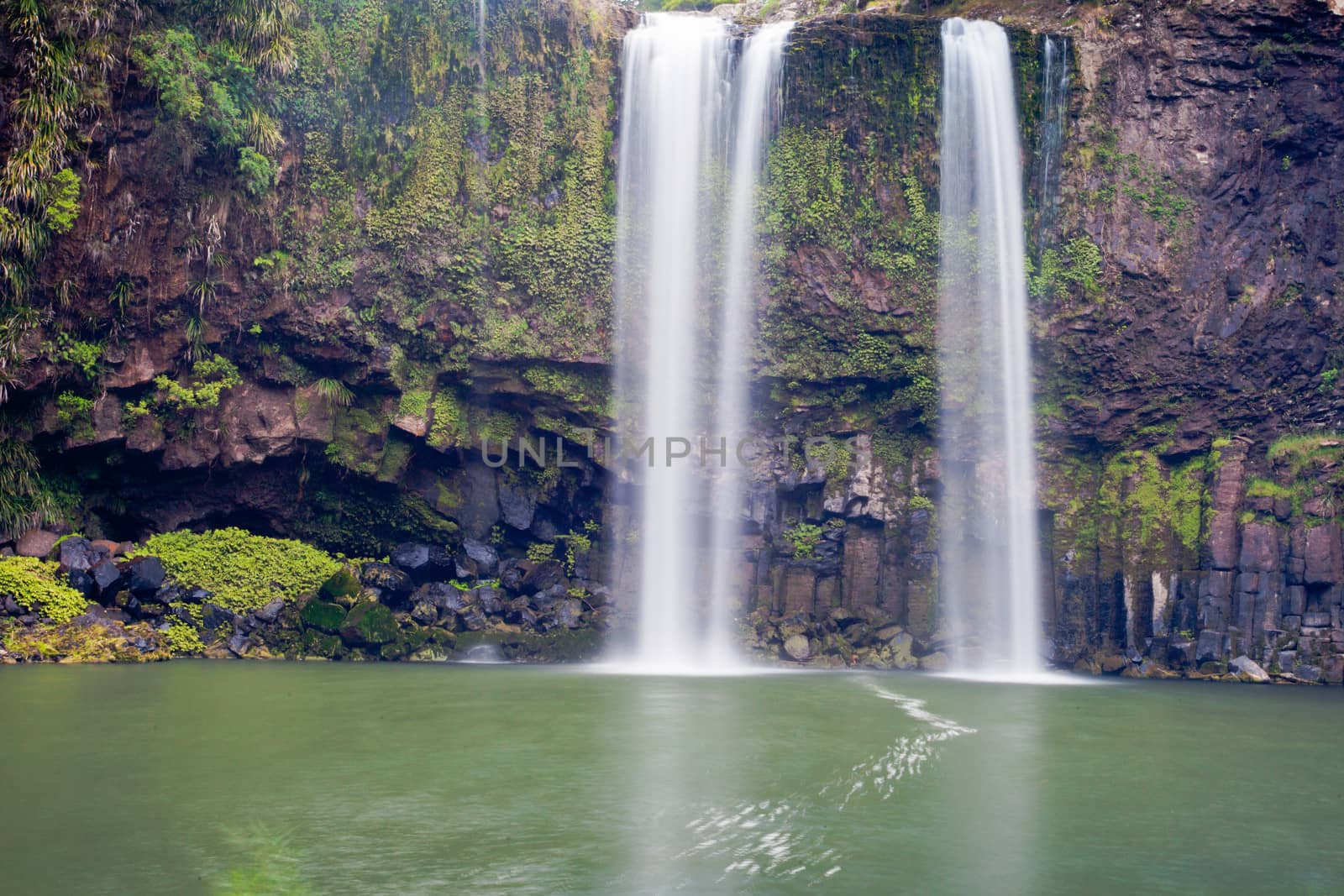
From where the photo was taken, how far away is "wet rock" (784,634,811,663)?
69.7 ft

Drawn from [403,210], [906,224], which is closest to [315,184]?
[403,210]

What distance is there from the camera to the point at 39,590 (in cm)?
1805

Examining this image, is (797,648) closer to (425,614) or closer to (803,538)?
(803,538)

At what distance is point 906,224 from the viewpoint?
2283cm

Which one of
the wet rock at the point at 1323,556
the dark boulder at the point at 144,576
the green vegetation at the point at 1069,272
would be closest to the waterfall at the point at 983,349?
the green vegetation at the point at 1069,272

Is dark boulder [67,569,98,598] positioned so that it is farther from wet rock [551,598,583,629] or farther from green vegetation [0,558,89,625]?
wet rock [551,598,583,629]

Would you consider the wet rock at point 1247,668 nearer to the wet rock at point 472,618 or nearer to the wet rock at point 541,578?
the wet rock at point 541,578

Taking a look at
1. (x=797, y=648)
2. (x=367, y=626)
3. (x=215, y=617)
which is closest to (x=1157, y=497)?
(x=797, y=648)

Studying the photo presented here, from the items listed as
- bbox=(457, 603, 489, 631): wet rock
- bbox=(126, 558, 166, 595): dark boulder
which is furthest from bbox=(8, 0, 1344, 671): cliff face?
bbox=(457, 603, 489, 631): wet rock

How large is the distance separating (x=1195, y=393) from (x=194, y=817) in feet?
65.4

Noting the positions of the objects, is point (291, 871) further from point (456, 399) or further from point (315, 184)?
point (315, 184)

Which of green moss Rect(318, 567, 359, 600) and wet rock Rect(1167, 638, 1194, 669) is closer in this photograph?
green moss Rect(318, 567, 359, 600)

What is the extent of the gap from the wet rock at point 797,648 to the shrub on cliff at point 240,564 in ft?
28.6

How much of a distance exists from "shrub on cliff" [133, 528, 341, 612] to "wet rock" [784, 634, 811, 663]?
28.6 feet
